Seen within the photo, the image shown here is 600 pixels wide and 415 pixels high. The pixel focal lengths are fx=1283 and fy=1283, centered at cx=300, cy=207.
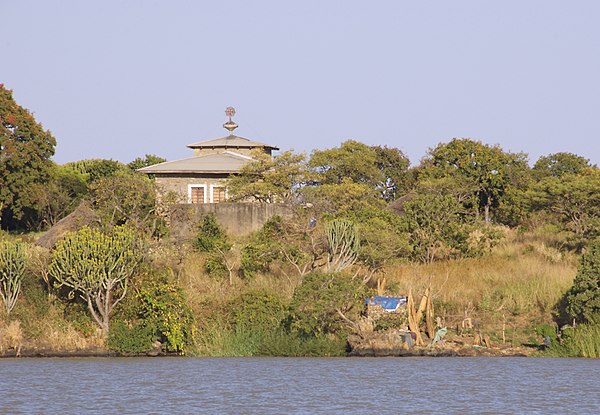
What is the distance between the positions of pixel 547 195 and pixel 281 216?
35.9ft

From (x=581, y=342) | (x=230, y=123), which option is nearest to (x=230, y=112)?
(x=230, y=123)

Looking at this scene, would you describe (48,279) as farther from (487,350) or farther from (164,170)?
(164,170)

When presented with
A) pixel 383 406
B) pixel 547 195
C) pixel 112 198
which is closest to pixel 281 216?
pixel 112 198

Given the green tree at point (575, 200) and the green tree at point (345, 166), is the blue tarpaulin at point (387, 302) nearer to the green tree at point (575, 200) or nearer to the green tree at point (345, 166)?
the green tree at point (575, 200)

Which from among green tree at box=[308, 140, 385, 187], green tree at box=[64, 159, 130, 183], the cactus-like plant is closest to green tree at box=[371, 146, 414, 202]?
green tree at box=[308, 140, 385, 187]

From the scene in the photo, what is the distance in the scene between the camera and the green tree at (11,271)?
42969 millimetres

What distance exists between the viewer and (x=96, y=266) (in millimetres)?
41844

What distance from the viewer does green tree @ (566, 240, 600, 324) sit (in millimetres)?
39750

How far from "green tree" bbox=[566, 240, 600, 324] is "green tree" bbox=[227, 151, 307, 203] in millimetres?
20529

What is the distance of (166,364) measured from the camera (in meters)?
38.7

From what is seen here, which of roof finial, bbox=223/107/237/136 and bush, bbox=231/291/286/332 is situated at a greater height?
roof finial, bbox=223/107/237/136

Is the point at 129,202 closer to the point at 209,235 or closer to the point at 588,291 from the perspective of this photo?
the point at 209,235

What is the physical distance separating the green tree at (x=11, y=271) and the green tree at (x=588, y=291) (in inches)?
716

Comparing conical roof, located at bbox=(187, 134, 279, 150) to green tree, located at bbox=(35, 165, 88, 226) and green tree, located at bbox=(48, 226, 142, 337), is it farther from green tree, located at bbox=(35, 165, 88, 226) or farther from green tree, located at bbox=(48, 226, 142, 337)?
green tree, located at bbox=(48, 226, 142, 337)
